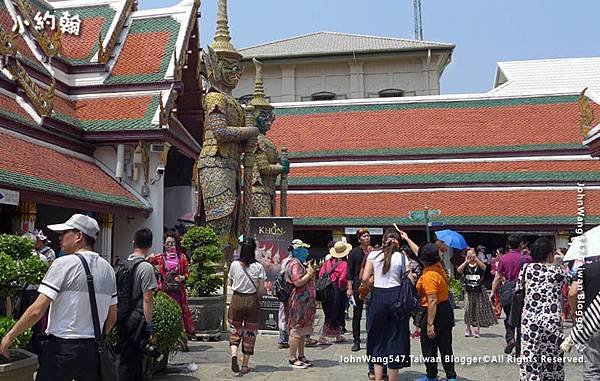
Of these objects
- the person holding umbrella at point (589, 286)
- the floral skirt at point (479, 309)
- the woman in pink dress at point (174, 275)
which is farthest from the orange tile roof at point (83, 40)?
the person holding umbrella at point (589, 286)

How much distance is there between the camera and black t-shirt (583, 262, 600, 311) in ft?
15.2

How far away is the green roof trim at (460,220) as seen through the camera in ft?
67.7

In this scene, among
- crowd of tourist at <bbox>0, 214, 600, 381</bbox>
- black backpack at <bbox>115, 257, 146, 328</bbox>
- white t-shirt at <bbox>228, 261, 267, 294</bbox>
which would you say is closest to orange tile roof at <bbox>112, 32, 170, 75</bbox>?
crowd of tourist at <bbox>0, 214, 600, 381</bbox>

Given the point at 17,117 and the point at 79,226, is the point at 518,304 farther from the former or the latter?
the point at 17,117

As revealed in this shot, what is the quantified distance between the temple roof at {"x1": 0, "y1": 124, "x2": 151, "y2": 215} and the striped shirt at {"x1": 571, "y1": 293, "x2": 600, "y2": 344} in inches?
315

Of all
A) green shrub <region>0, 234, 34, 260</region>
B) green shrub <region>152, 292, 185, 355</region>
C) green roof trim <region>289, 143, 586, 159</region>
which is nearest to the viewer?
green shrub <region>0, 234, 34, 260</region>

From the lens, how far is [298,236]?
23516 mm

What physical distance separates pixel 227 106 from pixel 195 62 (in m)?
4.69

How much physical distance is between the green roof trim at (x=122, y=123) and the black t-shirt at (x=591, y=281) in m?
10.0

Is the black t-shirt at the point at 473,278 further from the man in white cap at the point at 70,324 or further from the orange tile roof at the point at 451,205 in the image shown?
the orange tile roof at the point at 451,205

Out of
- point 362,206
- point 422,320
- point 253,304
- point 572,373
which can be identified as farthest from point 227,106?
point 362,206

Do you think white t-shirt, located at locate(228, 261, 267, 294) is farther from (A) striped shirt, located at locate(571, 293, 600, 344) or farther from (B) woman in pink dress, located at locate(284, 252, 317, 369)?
(A) striped shirt, located at locate(571, 293, 600, 344)

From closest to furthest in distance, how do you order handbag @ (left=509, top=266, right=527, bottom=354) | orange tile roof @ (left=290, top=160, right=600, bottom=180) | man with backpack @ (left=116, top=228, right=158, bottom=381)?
man with backpack @ (left=116, top=228, right=158, bottom=381) → handbag @ (left=509, top=266, right=527, bottom=354) → orange tile roof @ (left=290, top=160, right=600, bottom=180)

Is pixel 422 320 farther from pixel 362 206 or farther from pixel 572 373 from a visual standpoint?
pixel 362 206
